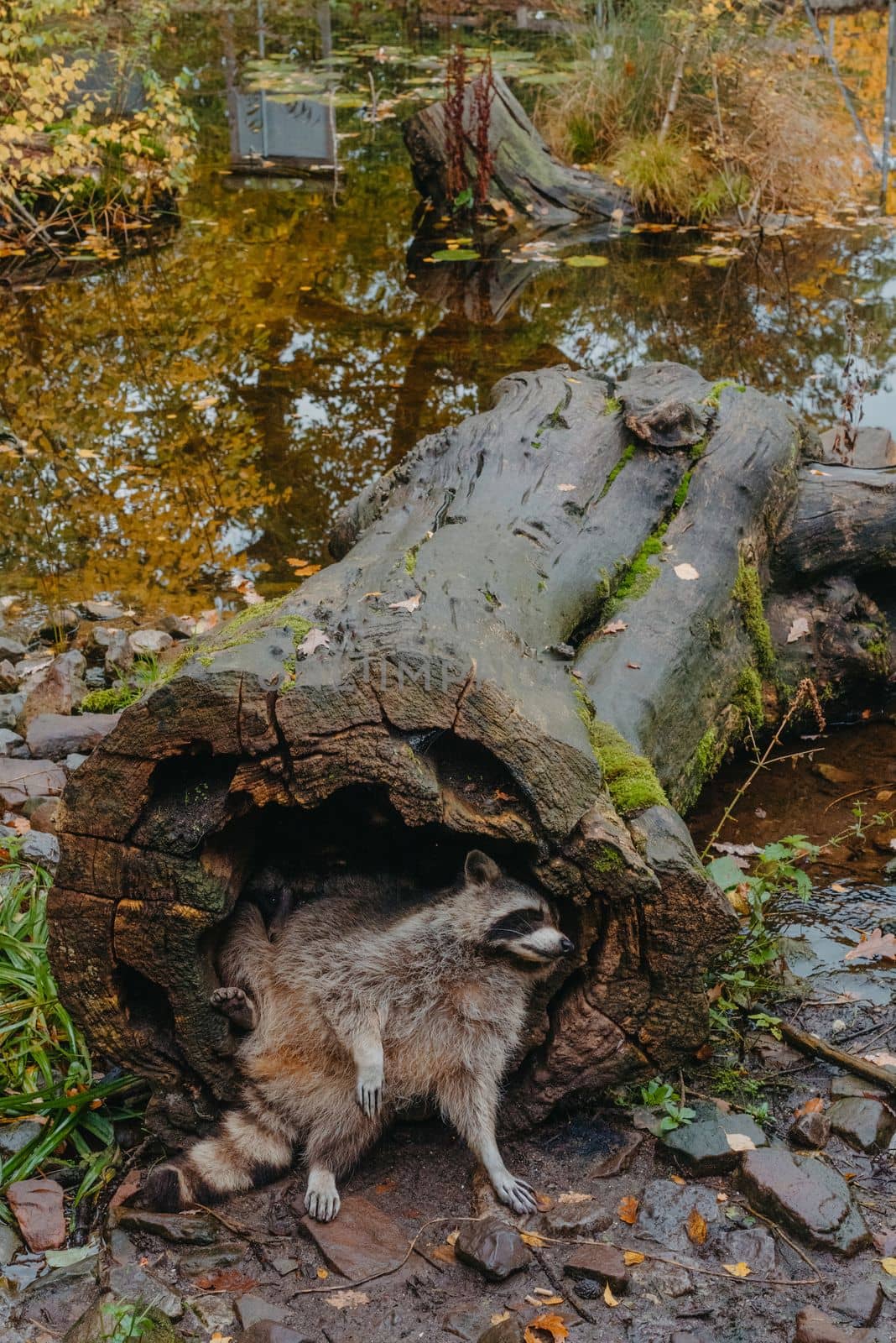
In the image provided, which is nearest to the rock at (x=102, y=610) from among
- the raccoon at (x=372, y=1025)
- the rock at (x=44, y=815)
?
the rock at (x=44, y=815)

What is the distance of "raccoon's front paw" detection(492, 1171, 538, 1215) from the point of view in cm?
341

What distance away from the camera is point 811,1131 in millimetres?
3635

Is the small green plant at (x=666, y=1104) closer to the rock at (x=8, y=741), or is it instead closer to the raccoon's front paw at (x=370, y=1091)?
the raccoon's front paw at (x=370, y=1091)

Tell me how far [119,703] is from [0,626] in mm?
1204

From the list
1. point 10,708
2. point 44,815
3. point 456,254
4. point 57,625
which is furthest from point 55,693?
point 456,254

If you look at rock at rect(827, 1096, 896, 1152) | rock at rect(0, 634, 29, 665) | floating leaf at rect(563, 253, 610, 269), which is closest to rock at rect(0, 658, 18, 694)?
rock at rect(0, 634, 29, 665)

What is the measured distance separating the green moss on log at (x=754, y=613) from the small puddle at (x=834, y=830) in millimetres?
520

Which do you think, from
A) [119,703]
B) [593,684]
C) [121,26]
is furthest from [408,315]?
[121,26]

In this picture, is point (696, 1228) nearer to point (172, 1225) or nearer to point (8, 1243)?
point (172, 1225)

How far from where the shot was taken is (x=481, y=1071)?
142 inches

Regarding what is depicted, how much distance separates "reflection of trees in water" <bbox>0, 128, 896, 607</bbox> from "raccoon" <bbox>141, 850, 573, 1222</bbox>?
373 cm

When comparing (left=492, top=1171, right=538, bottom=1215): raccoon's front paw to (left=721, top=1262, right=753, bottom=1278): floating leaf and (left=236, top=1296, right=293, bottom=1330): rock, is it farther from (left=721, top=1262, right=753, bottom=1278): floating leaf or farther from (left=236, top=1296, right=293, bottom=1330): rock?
(left=236, top=1296, right=293, bottom=1330): rock

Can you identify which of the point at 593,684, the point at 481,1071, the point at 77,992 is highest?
the point at 593,684

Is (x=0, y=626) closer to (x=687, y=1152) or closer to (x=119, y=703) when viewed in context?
(x=119, y=703)
